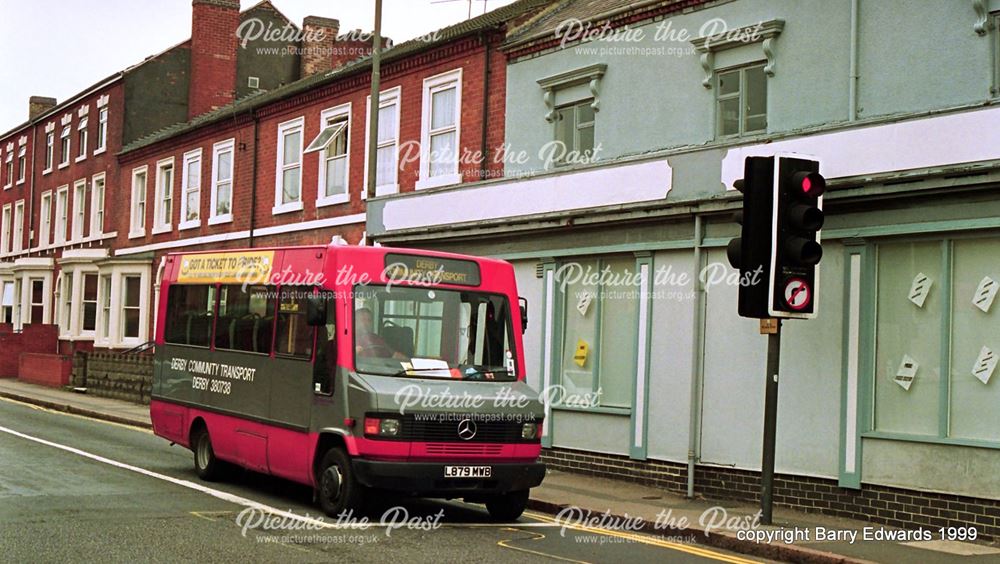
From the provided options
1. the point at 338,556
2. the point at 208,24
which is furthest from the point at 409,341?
the point at 208,24

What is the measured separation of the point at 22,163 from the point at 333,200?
29.1 meters

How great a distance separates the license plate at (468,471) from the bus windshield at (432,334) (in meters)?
1.00

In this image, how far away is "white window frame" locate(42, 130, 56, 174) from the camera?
44.3m

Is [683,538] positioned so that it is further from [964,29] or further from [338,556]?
[964,29]

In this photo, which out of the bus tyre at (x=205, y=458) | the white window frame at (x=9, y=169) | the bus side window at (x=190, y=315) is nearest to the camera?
the bus tyre at (x=205, y=458)

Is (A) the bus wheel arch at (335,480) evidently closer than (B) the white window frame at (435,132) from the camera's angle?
Yes

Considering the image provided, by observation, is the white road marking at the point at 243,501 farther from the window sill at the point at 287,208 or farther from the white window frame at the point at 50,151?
the white window frame at the point at 50,151

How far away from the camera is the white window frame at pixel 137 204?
35.8 m

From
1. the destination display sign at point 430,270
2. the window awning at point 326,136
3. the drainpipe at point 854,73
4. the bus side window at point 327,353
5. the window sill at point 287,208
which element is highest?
the window awning at point 326,136

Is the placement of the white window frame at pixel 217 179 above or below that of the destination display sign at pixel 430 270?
above

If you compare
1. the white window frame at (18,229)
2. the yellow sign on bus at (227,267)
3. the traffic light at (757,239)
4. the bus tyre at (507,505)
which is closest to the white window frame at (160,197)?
the white window frame at (18,229)

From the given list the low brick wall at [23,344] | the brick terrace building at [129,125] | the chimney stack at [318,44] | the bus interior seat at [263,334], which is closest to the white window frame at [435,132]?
the bus interior seat at [263,334]

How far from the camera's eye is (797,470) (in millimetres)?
13055

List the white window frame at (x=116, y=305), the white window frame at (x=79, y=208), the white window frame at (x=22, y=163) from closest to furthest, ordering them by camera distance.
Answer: the white window frame at (x=116, y=305)
the white window frame at (x=79, y=208)
the white window frame at (x=22, y=163)
